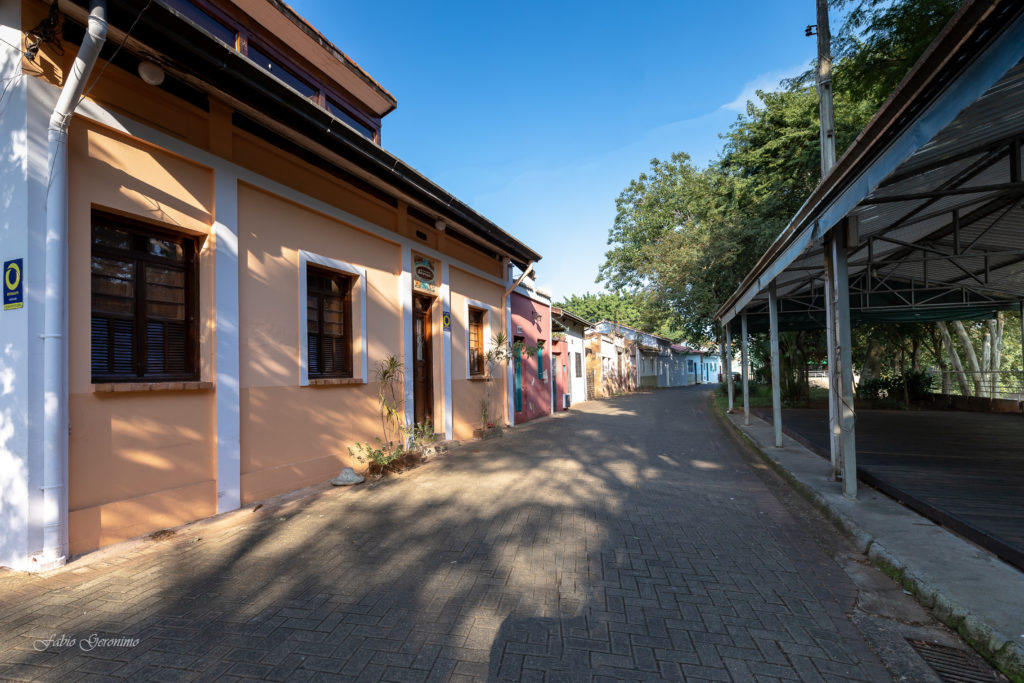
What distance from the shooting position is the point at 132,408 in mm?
3975

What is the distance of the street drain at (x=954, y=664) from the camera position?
2193 millimetres

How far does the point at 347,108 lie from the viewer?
28.2 ft

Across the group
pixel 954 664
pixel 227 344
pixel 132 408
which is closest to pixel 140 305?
pixel 227 344

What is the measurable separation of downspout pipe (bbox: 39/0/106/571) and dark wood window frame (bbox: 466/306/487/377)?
6.95 meters

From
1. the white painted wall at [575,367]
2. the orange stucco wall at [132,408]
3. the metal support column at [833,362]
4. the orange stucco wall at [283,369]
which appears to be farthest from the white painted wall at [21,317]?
the white painted wall at [575,367]

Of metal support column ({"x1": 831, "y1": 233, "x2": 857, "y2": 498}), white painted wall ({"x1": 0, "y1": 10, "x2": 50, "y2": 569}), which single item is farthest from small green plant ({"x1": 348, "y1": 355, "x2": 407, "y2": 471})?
metal support column ({"x1": 831, "y1": 233, "x2": 857, "y2": 498})

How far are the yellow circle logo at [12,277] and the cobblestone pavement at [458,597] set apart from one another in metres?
2.07

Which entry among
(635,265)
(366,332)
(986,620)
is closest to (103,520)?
(366,332)

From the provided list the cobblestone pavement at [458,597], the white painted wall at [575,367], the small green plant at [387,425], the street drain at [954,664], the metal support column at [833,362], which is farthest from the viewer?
the white painted wall at [575,367]

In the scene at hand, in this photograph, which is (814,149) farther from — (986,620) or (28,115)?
(28,115)

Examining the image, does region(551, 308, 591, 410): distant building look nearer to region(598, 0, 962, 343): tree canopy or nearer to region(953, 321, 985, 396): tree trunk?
region(598, 0, 962, 343): tree canopy

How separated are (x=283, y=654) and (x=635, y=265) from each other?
1970cm

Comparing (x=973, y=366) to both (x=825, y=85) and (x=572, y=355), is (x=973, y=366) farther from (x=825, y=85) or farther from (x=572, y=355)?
(x=825, y=85)

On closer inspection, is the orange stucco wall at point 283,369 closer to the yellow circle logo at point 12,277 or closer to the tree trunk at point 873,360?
the yellow circle logo at point 12,277
